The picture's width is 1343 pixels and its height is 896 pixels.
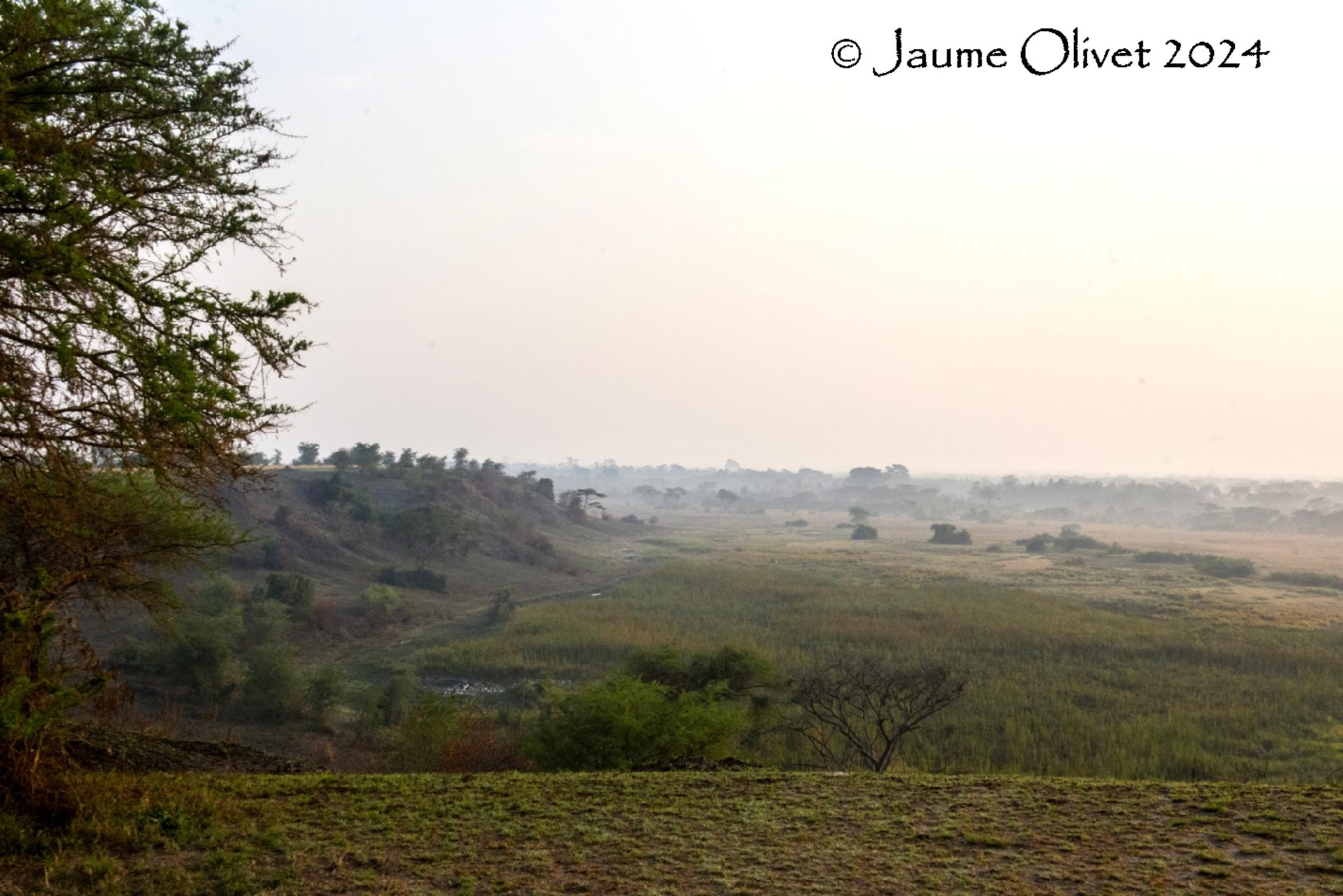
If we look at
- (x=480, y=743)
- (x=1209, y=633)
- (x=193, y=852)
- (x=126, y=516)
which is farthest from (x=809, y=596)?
(x=193, y=852)

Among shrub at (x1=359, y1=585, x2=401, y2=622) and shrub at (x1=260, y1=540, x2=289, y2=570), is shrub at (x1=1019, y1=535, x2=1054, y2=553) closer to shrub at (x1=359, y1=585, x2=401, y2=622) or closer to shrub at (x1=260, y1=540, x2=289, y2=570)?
shrub at (x1=359, y1=585, x2=401, y2=622)

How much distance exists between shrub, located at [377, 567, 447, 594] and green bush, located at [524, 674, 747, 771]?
31953mm

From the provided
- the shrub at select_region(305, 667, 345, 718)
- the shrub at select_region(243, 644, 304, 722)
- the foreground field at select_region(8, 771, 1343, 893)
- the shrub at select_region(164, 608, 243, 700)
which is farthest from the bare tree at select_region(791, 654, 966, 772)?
the shrub at select_region(164, 608, 243, 700)

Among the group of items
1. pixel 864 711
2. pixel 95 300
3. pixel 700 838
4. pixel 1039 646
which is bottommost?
pixel 1039 646

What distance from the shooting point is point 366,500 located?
5853cm

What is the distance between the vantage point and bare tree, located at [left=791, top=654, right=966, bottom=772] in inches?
651

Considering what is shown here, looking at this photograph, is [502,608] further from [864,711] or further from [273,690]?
[864,711]

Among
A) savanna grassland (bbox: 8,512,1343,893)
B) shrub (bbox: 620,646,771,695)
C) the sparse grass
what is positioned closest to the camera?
savanna grassland (bbox: 8,512,1343,893)

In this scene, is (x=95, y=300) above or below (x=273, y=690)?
above

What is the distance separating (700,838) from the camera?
7672 millimetres

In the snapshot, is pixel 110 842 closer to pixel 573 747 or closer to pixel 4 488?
pixel 4 488

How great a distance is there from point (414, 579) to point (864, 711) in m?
33.1

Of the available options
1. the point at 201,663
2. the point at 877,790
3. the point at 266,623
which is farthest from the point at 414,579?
the point at 877,790

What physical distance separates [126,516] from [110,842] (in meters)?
7.10
